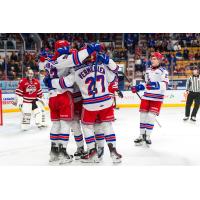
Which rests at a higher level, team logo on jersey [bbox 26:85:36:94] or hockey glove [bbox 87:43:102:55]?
hockey glove [bbox 87:43:102:55]

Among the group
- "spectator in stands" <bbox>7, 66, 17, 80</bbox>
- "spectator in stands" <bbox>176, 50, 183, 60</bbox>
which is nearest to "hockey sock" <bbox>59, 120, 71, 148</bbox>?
"spectator in stands" <bbox>7, 66, 17, 80</bbox>

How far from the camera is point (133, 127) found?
18.6 feet

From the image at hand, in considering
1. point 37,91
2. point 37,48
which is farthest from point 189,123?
point 37,48

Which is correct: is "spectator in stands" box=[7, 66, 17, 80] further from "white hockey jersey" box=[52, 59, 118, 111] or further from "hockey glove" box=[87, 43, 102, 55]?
"hockey glove" box=[87, 43, 102, 55]

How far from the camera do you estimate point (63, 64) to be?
3.24 meters

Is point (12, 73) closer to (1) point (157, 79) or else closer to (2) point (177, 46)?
(2) point (177, 46)

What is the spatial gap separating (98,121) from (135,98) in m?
5.43

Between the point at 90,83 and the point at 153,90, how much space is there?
1097mm

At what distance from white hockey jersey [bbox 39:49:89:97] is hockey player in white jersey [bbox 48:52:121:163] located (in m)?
0.08

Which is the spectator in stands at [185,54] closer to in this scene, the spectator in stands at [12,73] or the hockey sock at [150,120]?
the spectator in stands at [12,73]

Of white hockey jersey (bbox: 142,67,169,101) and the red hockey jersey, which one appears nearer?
white hockey jersey (bbox: 142,67,169,101)

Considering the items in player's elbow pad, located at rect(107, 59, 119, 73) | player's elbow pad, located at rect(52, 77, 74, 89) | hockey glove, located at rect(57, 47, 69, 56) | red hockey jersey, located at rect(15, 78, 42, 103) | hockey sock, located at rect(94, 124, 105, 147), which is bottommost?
hockey sock, located at rect(94, 124, 105, 147)

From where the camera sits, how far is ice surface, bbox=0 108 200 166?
365 centimetres

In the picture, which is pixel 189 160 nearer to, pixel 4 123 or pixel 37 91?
pixel 37 91
